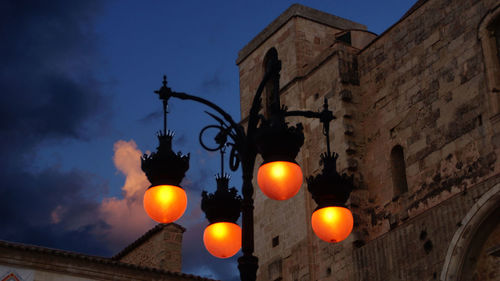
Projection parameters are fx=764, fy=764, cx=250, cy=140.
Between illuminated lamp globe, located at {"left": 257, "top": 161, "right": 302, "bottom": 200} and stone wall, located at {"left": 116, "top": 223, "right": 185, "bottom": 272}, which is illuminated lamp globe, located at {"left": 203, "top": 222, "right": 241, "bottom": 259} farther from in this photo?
stone wall, located at {"left": 116, "top": 223, "right": 185, "bottom": 272}

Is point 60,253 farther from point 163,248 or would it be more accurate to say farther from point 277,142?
point 277,142

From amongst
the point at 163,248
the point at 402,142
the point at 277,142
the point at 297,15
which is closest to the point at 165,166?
the point at 277,142

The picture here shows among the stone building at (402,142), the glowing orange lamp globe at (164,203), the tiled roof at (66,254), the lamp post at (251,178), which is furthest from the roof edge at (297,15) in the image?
the glowing orange lamp globe at (164,203)

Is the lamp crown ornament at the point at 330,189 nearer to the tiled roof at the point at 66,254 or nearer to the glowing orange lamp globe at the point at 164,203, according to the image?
the glowing orange lamp globe at the point at 164,203

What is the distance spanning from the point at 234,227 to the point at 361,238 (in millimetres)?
8498

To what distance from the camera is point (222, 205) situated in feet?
23.3

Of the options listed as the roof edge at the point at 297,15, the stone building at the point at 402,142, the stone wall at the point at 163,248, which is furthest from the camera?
the stone wall at the point at 163,248

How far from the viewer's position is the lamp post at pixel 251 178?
6422 mm

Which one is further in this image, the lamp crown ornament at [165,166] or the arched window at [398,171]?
the arched window at [398,171]

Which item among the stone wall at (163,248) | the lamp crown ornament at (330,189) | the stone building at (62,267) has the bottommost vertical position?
the lamp crown ornament at (330,189)

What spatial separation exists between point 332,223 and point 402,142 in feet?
27.4

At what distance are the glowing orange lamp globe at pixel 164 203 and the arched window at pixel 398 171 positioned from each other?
8807mm

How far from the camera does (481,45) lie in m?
13.3

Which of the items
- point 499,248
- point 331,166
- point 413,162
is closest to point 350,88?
point 413,162
